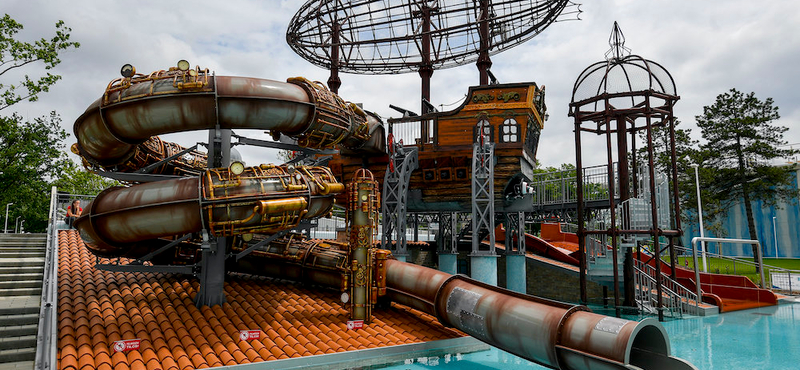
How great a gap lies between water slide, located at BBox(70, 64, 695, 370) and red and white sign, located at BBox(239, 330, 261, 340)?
2.20m

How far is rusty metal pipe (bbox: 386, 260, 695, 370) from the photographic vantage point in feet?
26.3

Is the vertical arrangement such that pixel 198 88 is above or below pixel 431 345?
above

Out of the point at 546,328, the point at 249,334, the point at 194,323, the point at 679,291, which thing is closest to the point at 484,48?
the point at 679,291

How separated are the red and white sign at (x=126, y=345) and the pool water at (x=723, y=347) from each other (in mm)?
5174

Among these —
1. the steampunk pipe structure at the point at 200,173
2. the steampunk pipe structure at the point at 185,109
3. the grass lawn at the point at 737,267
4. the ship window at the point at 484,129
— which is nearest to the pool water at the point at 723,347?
the steampunk pipe structure at the point at 200,173

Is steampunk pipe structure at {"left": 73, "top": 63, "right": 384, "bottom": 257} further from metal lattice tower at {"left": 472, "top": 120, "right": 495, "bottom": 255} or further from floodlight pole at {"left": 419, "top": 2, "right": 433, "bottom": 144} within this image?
floodlight pole at {"left": 419, "top": 2, "right": 433, "bottom": 144}

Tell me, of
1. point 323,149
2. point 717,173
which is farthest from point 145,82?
point 717,173

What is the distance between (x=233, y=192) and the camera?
10422 mm

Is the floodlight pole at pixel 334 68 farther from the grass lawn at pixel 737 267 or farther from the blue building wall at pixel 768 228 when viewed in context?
the blue building wall at pixel 768 228

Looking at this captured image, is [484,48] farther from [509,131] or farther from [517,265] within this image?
[517,265]

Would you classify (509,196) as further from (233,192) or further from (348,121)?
(233,192)

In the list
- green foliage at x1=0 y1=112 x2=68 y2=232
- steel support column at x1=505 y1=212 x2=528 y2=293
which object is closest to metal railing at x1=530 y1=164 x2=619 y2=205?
steel support column at x1=505 y1=212 x2=528 y2=293

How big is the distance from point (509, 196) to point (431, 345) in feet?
35.6

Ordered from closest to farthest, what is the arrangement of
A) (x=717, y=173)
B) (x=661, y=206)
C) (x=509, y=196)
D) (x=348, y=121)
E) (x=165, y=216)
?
(x=165, y=216) < (x=348, y=121) < (x=661, y=206) < (x=509, y=196) < (x=717, y=173)
